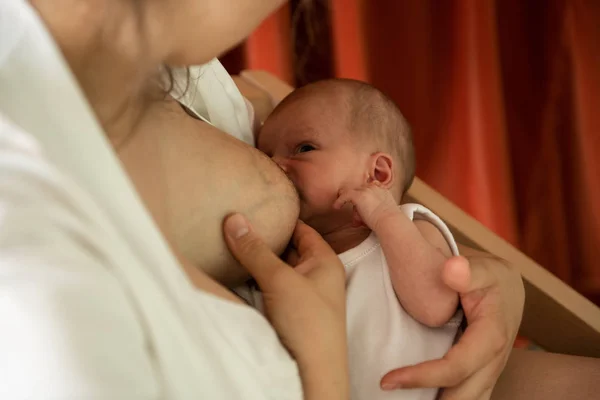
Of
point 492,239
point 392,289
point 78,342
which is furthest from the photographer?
point 492,239

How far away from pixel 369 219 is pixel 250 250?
0.20 meters

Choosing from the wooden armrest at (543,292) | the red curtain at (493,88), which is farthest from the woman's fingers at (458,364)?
the red curtain at (493,88)

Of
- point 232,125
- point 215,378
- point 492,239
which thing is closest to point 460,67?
point 492,239

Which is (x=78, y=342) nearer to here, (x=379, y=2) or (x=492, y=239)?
(x=492, y=239)

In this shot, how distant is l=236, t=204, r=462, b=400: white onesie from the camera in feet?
1.92

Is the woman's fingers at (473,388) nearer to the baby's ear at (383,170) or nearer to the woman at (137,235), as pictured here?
the woman at (137,235)

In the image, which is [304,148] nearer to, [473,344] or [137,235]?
[473,344]

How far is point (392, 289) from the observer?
63 cm

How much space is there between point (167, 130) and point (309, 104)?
1.06ft

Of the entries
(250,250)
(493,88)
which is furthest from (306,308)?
(493,88)

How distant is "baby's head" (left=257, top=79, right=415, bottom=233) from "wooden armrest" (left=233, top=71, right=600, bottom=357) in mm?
98

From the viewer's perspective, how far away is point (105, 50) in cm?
36

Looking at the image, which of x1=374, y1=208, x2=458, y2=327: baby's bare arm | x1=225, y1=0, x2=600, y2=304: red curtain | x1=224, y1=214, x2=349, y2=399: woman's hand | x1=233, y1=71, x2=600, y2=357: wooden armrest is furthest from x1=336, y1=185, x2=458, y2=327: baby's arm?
x1=225, y1=0, x2=600, y2=304: red curtain

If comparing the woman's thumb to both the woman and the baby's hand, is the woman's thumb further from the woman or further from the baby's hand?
the baby's hand
